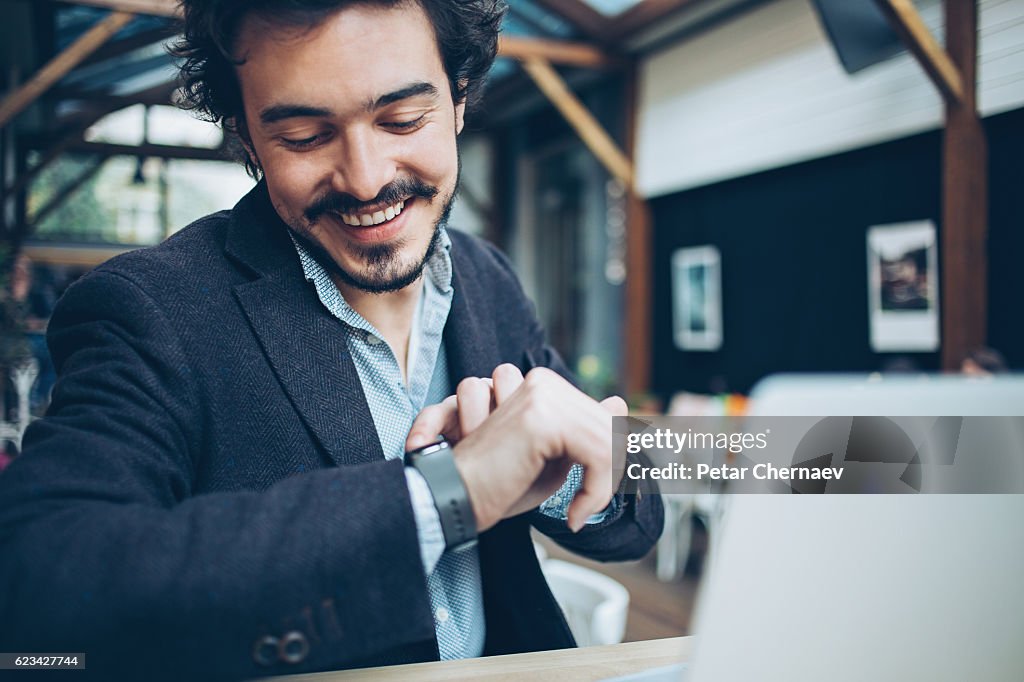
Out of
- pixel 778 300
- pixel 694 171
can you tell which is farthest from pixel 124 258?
pixel 694 171

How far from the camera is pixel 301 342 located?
0.95 metres

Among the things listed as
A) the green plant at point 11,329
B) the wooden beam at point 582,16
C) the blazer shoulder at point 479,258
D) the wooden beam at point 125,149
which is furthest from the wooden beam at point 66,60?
the blazer shoulder at point 479,258

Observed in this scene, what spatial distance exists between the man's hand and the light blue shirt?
0.20 metres

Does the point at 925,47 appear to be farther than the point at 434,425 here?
Yes

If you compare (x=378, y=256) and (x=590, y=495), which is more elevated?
(x=378, y=256)

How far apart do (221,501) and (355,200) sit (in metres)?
0.41

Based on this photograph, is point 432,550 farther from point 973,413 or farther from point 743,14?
point 743,14

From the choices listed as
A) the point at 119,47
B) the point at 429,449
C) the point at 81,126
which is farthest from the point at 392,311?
the point at 81,126

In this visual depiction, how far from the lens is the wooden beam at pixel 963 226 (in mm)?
2963

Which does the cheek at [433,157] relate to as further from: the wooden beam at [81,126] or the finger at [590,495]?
the wooden beam at [81,126]

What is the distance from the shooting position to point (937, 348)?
12.9 ft

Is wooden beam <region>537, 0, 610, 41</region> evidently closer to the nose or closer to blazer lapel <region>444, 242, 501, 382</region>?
blazer lapel <region>444, 242, 501, 382</region>

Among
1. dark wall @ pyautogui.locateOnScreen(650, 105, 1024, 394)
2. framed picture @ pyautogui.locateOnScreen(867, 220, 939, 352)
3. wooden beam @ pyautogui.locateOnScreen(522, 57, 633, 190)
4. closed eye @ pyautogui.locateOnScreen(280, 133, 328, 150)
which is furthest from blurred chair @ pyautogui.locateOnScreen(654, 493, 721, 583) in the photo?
closed eye @ pyautogui.locateOnScreen(280, 133, 328, 150)

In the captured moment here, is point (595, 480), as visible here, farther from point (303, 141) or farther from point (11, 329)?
point (11, 329)
